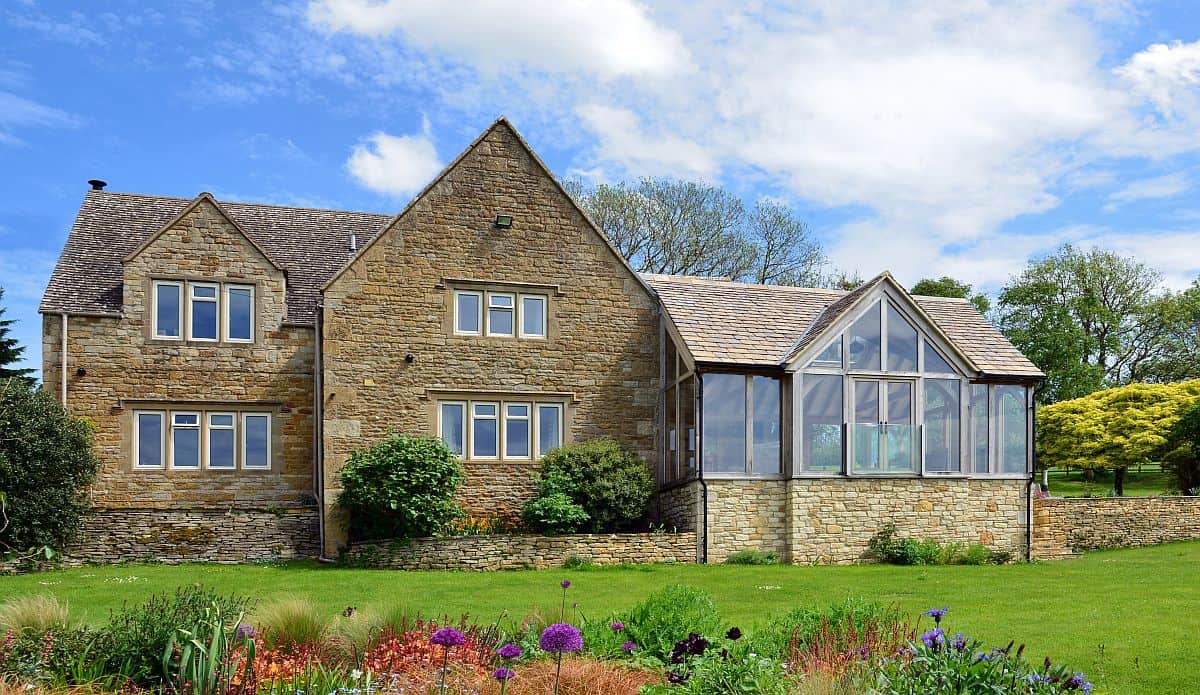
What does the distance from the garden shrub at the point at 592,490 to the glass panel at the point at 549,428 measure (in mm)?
834

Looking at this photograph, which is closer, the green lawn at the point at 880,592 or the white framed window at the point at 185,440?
the green lawn at the point at 880,592

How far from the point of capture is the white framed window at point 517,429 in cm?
2480

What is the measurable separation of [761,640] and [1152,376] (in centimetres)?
5041

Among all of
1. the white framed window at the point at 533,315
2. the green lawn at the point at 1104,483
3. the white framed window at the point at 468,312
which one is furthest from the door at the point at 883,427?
the green lawn at the point at 1104,483

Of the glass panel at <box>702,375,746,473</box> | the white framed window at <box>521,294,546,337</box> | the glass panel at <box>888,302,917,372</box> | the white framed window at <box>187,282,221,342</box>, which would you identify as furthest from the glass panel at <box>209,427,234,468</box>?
the glass panel at <box>888,302,917,372</box>

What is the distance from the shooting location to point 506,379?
24.8m

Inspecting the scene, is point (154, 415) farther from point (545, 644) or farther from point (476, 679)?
point (545, 644)

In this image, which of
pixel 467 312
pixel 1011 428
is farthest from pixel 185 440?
pixel 1011 428

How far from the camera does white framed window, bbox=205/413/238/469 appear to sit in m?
24.4

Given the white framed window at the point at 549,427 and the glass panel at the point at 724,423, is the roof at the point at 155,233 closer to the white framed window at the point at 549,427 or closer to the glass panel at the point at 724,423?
the white framed window at the point at 549,427

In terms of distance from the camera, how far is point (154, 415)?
24.0 m

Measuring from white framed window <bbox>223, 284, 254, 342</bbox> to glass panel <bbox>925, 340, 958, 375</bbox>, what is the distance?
15183 mm

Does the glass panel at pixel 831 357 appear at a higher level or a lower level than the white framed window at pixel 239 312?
lower

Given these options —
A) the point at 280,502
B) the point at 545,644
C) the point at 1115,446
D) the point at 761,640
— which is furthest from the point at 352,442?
the point at 1115,446
